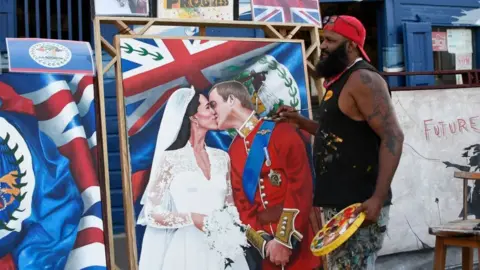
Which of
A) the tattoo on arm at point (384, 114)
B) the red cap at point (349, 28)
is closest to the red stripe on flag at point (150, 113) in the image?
the red cap at point (349, 28)

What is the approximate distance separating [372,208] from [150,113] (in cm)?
120

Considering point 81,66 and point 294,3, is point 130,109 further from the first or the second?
point 294,3

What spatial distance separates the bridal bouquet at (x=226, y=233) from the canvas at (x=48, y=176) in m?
0.54

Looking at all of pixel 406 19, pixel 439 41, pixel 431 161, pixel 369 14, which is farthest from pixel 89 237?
pixel 439 41

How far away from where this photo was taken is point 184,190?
12.6 ft

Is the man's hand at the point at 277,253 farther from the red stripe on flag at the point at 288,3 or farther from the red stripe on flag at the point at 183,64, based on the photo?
the red stripe on flag at the point at 288,3

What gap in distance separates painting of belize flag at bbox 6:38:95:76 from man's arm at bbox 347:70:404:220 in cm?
129

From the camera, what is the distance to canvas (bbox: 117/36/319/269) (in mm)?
A: 3768

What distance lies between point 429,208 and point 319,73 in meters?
2.49

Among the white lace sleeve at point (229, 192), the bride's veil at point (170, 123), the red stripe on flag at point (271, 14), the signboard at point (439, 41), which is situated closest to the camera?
the bride's veil at point (170, 123)

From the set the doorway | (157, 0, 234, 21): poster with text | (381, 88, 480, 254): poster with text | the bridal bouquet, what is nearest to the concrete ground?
(381, 88, 480, 254): poster with text

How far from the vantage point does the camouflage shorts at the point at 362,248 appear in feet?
11.4

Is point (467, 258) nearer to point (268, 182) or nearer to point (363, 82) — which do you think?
point (268, 182)

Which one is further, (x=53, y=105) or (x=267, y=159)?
(x=267, y=159)
